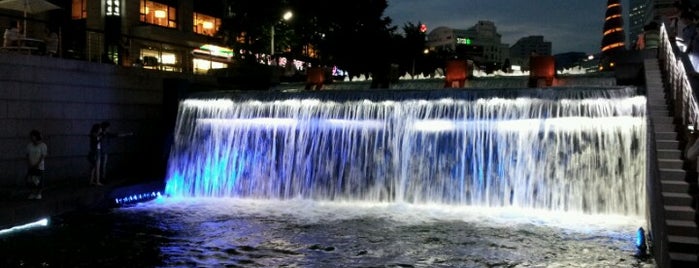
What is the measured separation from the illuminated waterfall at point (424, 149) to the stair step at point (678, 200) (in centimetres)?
482

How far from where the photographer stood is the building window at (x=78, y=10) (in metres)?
36.9

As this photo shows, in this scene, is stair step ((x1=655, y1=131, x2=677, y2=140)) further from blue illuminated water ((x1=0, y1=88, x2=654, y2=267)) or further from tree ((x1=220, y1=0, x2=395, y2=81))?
tree ((x1=220, y1=0, x2=395, y2=81))

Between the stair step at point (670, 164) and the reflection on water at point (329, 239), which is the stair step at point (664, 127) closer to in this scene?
the stair step at point (670, 164)

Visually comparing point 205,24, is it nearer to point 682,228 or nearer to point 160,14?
point 160,14

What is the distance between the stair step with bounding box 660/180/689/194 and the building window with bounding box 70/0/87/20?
36058mm

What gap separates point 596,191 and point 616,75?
16.2 feet

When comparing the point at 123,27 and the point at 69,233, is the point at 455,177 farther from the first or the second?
the point at 123,27

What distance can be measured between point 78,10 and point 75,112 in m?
25.1

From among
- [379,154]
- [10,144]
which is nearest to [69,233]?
[10,144]

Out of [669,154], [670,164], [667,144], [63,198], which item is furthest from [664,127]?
[63,198]

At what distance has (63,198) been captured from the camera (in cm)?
1195

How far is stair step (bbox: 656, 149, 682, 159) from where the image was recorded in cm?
810

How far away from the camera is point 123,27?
36719 millimetres

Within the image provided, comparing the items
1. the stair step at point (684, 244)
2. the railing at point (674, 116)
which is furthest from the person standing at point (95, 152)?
the stair step at point (684, 244)
